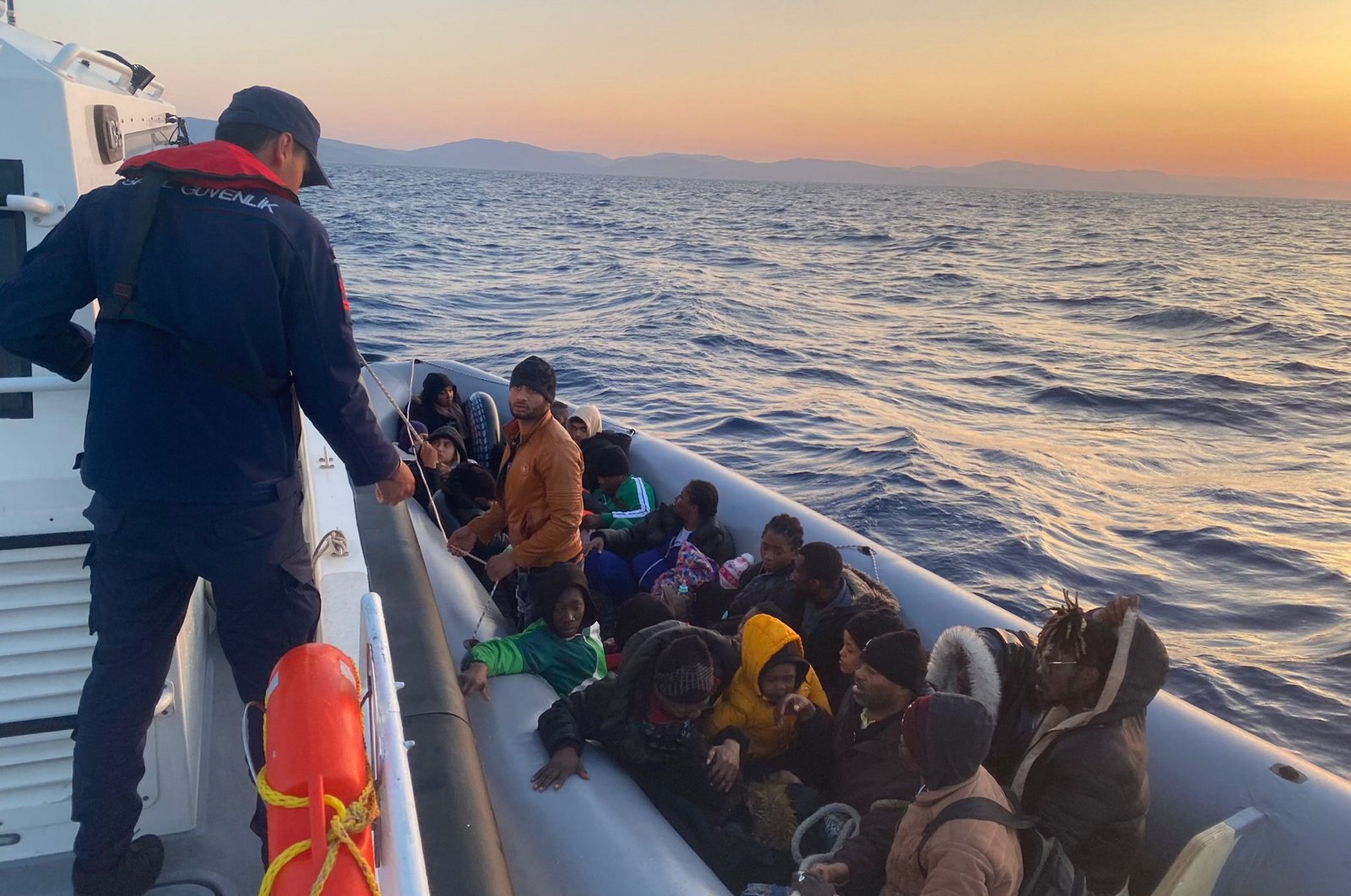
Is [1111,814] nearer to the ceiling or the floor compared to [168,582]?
nearer to the floor

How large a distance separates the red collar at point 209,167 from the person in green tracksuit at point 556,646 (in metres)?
1.60

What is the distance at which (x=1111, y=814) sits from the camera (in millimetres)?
2115

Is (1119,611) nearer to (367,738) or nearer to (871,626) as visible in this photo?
(871,626)

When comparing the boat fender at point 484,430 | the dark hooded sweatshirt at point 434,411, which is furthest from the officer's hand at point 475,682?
the dark hooded sweatshirt at point 434,411

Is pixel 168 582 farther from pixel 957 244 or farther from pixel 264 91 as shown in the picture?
pixel 957 244

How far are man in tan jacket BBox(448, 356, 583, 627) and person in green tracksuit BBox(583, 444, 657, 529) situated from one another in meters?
1.47

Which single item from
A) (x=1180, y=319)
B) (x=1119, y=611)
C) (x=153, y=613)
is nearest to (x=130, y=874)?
(x=153, y=613)

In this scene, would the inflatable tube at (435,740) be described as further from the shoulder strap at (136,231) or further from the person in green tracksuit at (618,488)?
the person in green tracksuit at (618,488)

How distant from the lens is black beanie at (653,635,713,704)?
249 cm

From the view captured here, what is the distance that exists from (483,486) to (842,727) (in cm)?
275

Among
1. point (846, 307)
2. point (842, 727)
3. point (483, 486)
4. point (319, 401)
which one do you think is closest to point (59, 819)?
→ point (319, 401)

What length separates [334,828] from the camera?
1.25 m

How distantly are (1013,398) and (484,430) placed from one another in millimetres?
6919

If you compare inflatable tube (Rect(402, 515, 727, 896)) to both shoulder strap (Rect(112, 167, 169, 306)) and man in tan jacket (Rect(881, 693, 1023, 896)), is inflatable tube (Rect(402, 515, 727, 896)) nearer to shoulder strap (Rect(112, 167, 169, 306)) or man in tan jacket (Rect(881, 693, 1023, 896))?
man in tan jacket (Rect(881, 693, 1023, 896))
